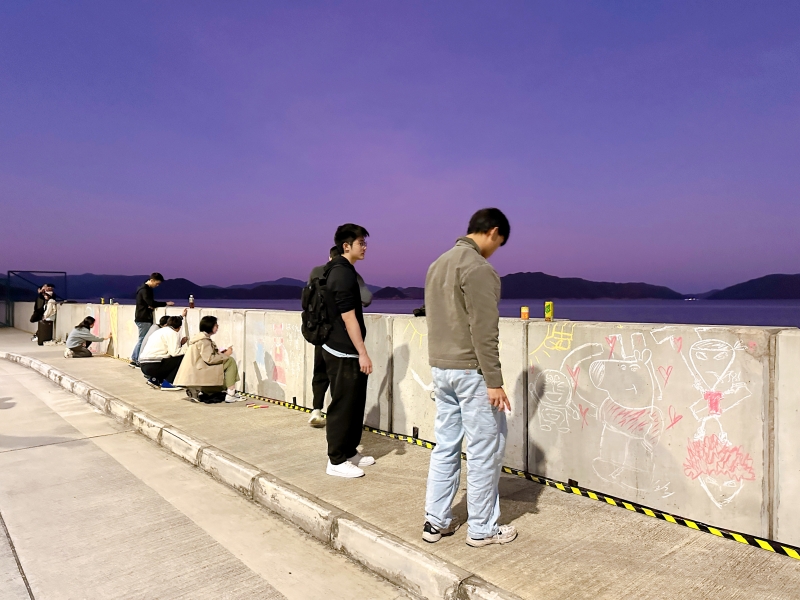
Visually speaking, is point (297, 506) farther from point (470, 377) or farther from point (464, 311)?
point (464, 311)

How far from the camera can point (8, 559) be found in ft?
11.0

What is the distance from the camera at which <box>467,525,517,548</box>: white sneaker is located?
3.18m

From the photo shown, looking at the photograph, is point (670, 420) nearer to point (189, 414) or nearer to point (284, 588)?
point (284, 588)

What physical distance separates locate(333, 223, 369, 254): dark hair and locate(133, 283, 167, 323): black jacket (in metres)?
7.10

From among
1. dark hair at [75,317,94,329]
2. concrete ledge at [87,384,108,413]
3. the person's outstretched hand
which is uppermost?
the person's outstretched hand

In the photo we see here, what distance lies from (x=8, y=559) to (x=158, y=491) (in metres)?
1.28

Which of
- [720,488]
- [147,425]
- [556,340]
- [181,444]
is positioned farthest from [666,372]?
[147,425]

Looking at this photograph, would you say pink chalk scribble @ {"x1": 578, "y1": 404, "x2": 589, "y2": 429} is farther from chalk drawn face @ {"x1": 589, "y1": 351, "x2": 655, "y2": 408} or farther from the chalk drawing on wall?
chalk drawn face @ {"x1": 589, "y1": 351, "x2": 655, "y2": 408}

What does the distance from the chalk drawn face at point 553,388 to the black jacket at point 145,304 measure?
8398 millimetres

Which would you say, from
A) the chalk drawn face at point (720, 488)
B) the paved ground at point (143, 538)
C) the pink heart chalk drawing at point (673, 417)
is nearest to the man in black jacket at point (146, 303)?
the paved ground at point (143, 538)

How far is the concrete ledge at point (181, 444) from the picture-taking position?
17.6 ft

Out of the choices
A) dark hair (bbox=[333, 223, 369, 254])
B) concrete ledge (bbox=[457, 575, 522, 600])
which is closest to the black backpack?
dark hair (bbox=[333, 223, 369, 254])

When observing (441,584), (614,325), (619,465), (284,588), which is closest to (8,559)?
(284,588)

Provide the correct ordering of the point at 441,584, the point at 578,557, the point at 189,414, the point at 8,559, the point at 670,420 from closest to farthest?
the point at 441,584, the point at 578,557, the point at 8,559, the point at 670,420, the point at 189,414
